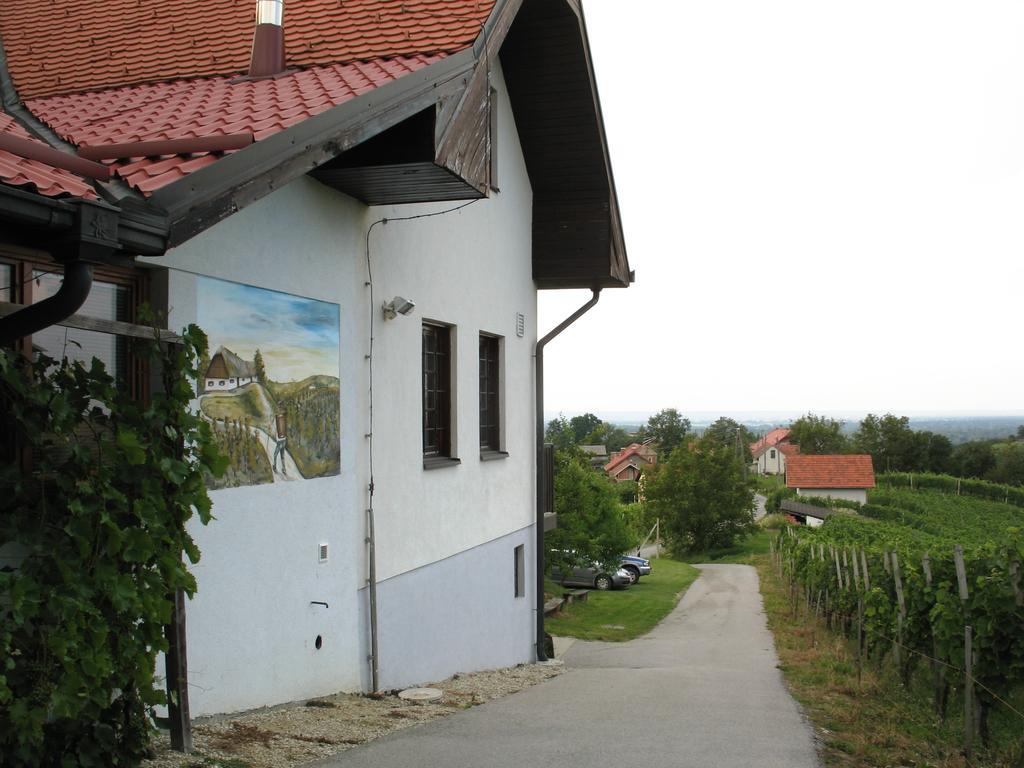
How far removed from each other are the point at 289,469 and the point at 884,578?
9858mm

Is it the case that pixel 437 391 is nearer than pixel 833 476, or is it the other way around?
pixel 437 391

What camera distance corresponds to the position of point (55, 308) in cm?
404

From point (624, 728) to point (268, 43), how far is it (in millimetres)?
5799

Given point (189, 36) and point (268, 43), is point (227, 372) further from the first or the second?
point (189, 36)

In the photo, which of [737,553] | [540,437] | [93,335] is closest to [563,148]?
[540,437]

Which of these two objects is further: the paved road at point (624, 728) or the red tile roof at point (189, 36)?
the red tile roof at point (189, 36)

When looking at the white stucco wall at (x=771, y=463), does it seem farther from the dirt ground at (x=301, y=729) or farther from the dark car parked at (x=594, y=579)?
A: the dirt ground at (x=301, y=729)

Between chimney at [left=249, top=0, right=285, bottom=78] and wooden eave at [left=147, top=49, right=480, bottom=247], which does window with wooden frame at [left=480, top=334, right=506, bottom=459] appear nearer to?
chimney at [left=249, top=0, right=285, bottom=78]

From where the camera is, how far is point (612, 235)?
45.5 feet

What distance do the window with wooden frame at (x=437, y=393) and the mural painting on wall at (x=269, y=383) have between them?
260cm

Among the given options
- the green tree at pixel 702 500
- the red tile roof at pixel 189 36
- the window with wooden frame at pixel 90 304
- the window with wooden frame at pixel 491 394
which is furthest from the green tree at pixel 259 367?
the green tree at pixel 702 500

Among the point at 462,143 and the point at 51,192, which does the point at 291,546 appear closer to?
the point at 462,143

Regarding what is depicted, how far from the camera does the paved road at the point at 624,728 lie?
6.39m

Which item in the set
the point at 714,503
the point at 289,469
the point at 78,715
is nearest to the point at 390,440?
the point at 289,469
